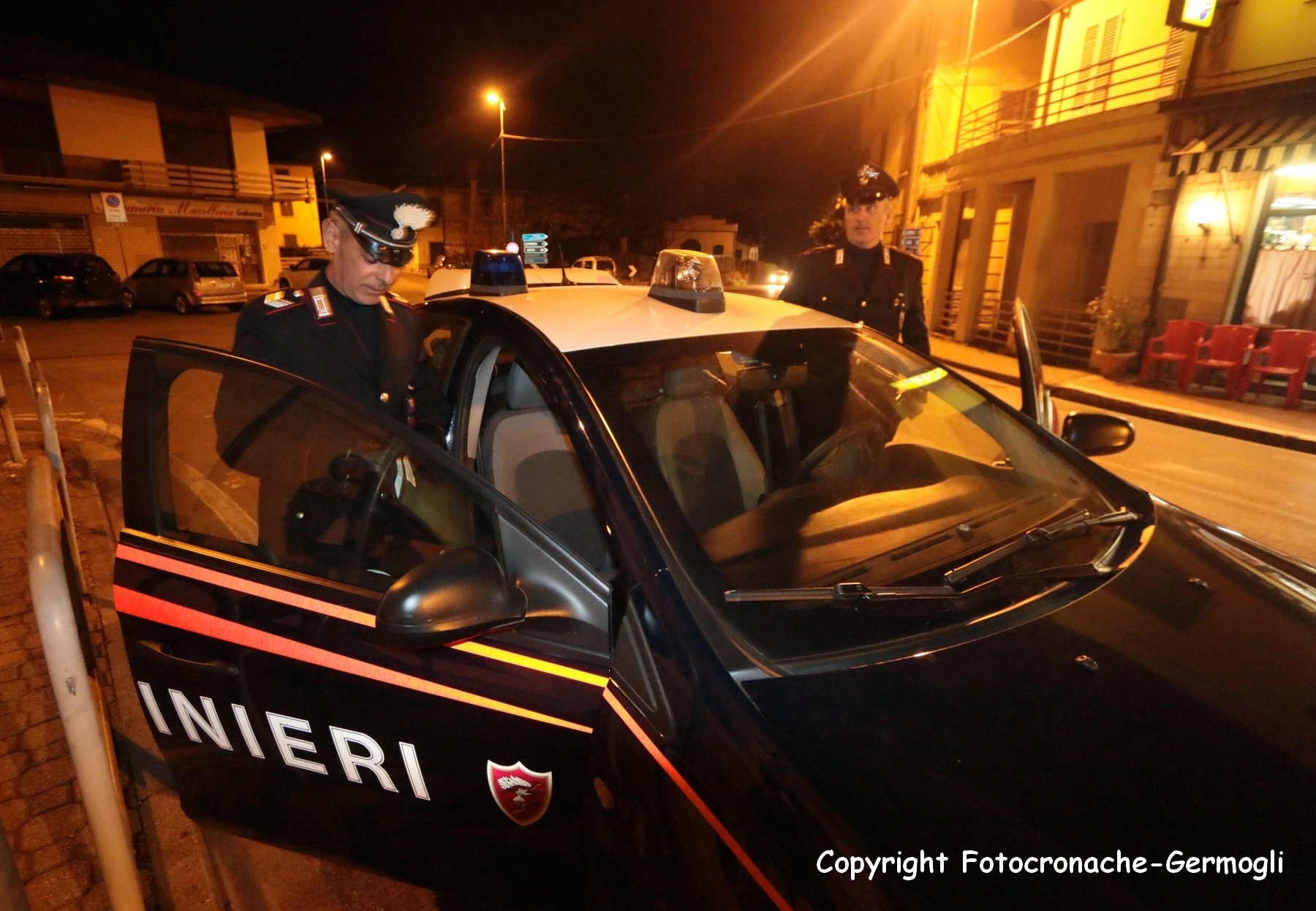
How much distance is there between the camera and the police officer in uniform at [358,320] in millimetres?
2191

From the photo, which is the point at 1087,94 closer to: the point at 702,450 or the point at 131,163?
the point at 702,450

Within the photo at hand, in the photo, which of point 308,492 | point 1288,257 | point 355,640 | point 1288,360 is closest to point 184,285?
point 308,492

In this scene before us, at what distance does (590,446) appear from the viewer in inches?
57.9

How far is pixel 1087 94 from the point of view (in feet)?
40.2

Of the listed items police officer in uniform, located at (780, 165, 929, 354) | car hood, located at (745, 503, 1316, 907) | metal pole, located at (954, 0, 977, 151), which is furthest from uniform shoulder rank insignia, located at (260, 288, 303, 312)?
metal pole, located at (954, 0, 977, 151)

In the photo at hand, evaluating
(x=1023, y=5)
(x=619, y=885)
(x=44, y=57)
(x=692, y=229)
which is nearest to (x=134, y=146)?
(x=44, y=57)

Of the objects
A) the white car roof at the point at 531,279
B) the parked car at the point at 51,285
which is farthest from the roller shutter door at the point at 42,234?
the white car roof at the point at 531,279

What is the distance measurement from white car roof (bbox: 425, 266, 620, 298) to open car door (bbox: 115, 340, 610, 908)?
1756mm

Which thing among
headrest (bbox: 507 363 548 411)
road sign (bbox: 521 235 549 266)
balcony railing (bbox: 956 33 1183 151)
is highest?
balcony railing (bbox: 956 33 1183 151)

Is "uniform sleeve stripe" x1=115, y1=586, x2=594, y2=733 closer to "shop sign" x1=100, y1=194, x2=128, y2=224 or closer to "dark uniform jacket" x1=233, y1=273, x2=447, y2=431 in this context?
"dark uniform jacket" x1=233, y1=273, x2=447, y2=431

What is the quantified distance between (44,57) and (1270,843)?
32328mm

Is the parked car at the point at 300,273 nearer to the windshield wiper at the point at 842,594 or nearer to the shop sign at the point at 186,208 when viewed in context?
the shop sign at the point at 186,208

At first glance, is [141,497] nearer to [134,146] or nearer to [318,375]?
[318,375]

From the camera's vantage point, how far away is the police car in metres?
0.99
